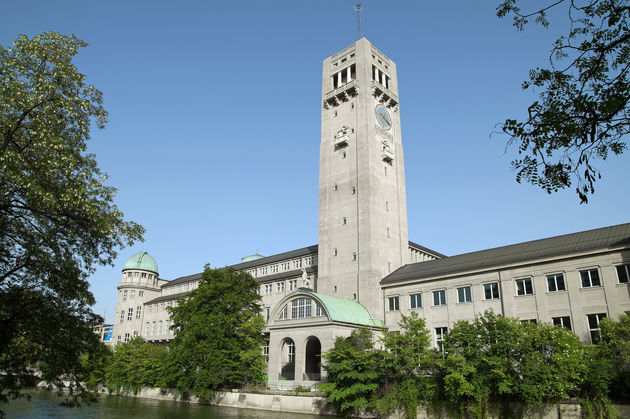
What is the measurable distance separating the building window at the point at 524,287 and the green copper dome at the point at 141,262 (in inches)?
3269

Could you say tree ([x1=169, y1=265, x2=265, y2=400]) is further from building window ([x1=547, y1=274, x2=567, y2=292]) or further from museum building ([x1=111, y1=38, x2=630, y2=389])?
building window ([x1=547, y1=274, x2=567, y2=292])

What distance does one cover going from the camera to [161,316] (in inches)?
3659

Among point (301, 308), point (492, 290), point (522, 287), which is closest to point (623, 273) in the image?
point (522, 287)

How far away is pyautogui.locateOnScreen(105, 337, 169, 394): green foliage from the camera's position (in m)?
62.3

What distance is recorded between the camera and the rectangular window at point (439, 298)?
48.8m

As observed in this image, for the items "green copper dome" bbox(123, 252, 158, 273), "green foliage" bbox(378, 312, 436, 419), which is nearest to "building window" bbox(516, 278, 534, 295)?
"green foliage" bbox(378, 312, 436, 419)

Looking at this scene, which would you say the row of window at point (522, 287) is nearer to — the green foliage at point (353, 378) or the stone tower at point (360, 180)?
the stone tower at point (360, 180)

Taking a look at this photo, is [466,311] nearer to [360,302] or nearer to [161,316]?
[360,302]

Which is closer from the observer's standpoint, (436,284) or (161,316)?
(436,284)

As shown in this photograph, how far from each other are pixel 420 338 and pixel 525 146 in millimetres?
29318

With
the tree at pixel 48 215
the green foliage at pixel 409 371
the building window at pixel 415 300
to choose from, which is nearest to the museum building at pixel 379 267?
the building window at pixel 415 300

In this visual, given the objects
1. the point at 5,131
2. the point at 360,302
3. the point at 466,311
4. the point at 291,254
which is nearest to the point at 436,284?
the point at 466,311

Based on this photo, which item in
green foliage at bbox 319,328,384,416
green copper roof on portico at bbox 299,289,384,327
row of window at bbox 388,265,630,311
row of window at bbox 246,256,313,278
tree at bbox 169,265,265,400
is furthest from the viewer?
row of window at bbox 246,256,313,278

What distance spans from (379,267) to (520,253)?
16.9 meters
